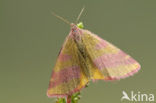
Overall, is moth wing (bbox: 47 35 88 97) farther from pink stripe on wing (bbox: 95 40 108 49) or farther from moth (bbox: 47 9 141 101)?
pink stripe on wing (bbox: 95 40 108 49)

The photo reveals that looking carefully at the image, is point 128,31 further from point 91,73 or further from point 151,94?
point 91,73

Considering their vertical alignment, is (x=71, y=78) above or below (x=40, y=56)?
below

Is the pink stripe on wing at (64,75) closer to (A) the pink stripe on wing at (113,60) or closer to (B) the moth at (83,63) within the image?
(B) the moth at (83,63)

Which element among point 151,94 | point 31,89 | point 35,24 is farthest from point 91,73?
point 35,24

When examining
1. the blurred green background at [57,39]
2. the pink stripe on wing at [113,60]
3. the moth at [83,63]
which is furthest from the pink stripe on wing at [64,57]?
the blurred green background at [57,39]

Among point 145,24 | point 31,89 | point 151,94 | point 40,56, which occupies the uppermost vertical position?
point 145,24

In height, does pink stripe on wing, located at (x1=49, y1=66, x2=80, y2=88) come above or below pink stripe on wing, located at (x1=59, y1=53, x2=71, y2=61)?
below

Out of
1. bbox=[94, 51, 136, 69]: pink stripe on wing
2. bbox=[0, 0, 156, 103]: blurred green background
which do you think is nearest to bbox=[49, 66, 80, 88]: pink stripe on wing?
bbox=[94, 51, 136, 69]: pink stripe on wing
